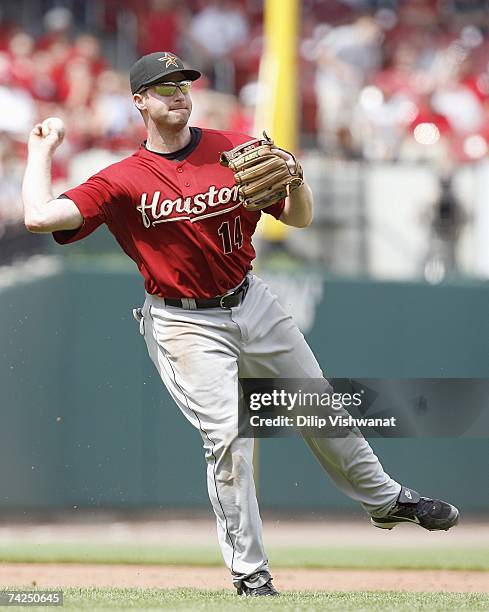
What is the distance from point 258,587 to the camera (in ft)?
15.0

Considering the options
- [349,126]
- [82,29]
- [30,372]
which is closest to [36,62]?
[82,29]

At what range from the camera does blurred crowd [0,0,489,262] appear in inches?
371

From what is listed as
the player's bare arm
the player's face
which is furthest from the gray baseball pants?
the player's face

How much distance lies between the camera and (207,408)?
15.0 ft

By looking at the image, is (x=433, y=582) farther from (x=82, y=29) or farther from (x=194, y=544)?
(x=82, y=29)

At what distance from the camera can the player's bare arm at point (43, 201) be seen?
435 centimetres

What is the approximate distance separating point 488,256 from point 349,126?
186 centimetres

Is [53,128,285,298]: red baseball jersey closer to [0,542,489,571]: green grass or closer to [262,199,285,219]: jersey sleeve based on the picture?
[262,199,285,219]: jersey sleeve

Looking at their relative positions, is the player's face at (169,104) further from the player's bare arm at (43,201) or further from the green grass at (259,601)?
the green grass at (259,601)

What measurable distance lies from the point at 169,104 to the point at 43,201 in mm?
617

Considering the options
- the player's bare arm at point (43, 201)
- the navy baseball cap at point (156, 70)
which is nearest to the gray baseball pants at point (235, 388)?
the player's bare arm at point (43, 201)

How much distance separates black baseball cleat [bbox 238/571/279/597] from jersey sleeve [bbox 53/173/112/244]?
143 centimetres

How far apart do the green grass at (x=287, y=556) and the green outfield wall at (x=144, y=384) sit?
1.05 feet

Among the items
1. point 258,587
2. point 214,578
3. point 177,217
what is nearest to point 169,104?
point 177,217
